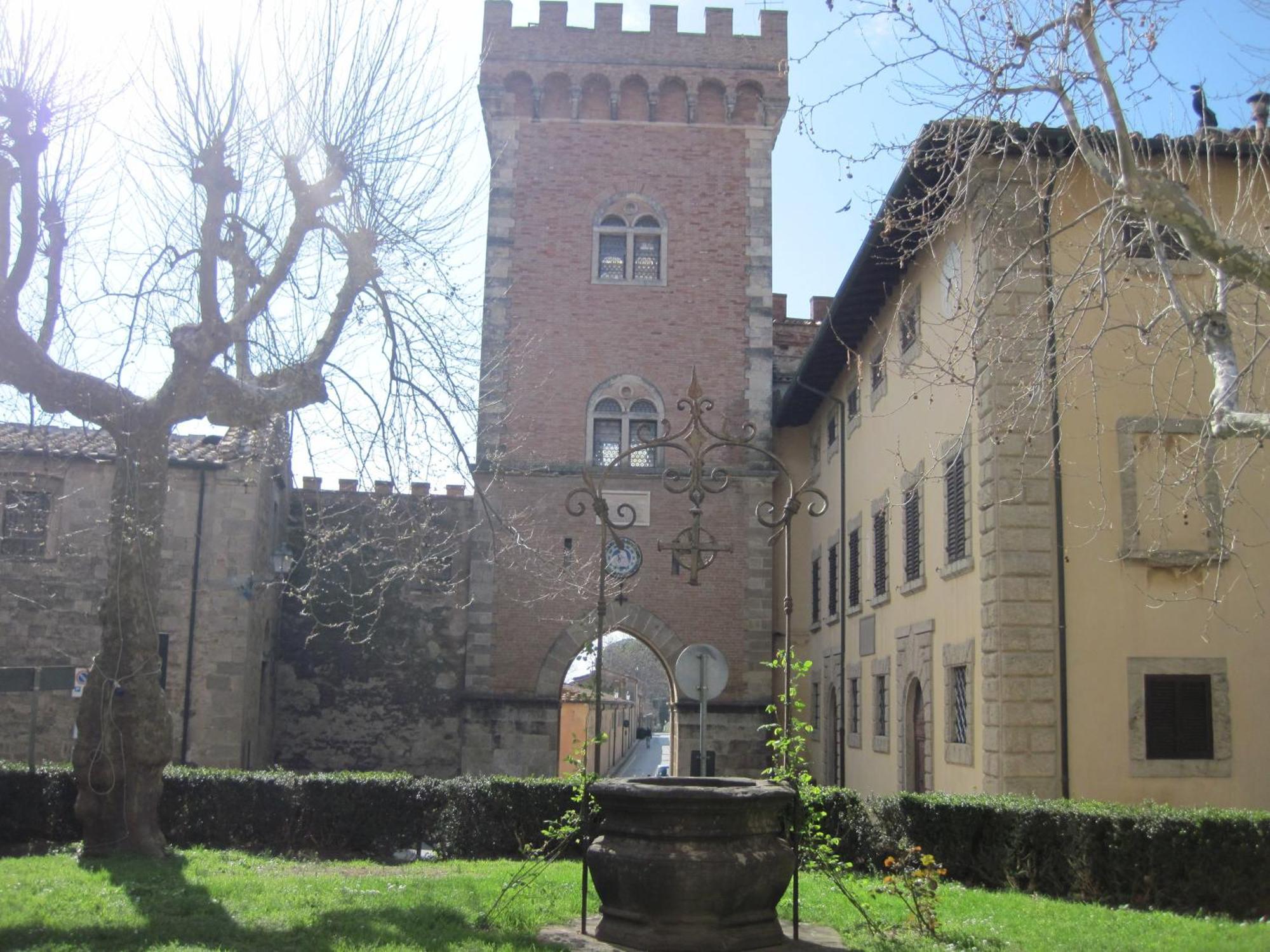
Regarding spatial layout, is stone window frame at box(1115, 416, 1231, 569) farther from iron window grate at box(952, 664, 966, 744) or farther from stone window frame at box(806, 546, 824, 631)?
stone window frame at box(806, 546, 824, 631)

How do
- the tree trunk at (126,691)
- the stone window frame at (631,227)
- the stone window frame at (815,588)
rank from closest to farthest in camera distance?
the tree trunk at (126,691) → the stone window frame at (815,588) → the stone window frame at (631,227)

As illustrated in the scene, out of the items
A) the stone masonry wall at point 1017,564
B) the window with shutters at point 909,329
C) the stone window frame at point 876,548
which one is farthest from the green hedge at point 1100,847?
the window with shutters at point 909,329

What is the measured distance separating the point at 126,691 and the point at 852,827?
775 cm

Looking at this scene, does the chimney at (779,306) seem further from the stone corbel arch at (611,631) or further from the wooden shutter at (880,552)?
the wooden shutter at (880,552)

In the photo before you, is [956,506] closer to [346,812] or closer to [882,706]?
[882,706]

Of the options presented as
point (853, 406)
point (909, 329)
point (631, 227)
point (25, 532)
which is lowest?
point (25, 532)

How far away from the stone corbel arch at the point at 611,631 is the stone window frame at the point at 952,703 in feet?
32.0

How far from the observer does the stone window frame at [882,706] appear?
1908 centimetres

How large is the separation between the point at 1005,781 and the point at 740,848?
6039 millimetres

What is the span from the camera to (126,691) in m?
13.0

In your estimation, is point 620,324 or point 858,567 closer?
point 858,567

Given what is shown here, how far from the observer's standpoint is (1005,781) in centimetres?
1340

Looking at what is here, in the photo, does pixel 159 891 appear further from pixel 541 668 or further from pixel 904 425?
pixel 541 668

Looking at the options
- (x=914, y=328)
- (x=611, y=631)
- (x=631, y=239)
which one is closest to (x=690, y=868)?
(x=914, y=328)
